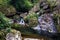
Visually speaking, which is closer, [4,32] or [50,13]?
[4,32]

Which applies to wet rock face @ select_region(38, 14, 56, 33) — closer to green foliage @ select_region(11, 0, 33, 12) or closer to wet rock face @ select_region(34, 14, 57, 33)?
wet rock face @ select_region(34, 14, 57, 33)

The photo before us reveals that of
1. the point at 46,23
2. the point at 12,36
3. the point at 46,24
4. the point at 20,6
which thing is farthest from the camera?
the point at 20,6

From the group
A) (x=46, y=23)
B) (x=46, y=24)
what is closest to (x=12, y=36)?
(x=46, y=24)

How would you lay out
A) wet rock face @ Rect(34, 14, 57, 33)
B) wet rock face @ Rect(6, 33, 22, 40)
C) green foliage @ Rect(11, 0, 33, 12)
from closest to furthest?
wet rock face @ Rect(6, 33, 22, 40)
wet rock face @ Rect(34, 14, 57, 33)
green foliage @ Rect(11, 0, 33, 12)

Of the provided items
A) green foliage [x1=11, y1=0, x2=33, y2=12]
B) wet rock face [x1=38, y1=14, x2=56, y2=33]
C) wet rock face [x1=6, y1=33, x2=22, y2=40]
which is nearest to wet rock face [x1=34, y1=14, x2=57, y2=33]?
wet rock face [x1=38, y1=14, x2=56, y2=33]

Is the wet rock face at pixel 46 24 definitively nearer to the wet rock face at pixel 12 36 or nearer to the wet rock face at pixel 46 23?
the wet rock face at pixel 46 23

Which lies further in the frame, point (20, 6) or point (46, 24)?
point (20, 6)

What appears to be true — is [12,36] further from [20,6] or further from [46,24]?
[20,6]

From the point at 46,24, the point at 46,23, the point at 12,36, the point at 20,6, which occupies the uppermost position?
the point at 20,6

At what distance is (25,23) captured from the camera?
34.7 metres

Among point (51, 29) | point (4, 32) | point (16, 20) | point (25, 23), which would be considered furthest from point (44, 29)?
point (4, 32)

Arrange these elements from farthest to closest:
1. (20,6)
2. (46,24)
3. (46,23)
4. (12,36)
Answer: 1. (20,6)
2. (46,23)
3. (46,24)
4. (12,36)

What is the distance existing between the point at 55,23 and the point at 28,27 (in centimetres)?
451

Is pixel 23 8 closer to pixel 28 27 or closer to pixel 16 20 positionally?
pixel 16 20
